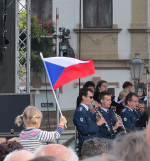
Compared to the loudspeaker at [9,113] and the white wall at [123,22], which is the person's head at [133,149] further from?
the white wall at [123,22]

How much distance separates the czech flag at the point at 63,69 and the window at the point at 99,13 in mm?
3620

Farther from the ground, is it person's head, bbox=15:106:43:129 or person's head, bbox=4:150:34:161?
person's head, bbox=4:150:34:161

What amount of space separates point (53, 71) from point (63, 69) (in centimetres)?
17

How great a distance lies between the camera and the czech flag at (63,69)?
4.70 m

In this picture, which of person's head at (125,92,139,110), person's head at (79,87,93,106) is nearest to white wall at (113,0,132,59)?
person's head at (125,92,139,110)

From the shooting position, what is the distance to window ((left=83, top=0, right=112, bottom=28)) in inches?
341

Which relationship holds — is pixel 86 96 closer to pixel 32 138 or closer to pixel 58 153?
pixel 32 138

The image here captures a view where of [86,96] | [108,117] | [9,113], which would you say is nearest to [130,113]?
[108,117]

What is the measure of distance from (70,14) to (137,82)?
215 cm

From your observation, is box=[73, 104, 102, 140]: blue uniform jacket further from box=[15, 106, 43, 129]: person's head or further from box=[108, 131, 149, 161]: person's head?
box=[108, 131, 149, 161]: person's head

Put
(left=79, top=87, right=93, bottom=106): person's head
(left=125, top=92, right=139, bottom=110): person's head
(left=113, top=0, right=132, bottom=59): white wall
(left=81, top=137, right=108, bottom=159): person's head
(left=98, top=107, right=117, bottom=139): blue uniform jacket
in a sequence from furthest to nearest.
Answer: (left=113, top=0, right=132, bottom=59): white wall
(left=125, top=92, right=139, bottom=110): person's head
(left=98, top=107, right=117, bottom=139): blue uniform jacket
(left=79, top=87, right=93, bottom=106): person's head
(left=81, top=137, right=108, bottom=159): person's head

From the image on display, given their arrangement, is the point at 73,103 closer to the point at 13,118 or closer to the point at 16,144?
the point at 13,118

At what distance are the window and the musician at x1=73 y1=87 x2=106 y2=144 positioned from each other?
12.5 ft

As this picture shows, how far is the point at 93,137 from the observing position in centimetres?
354
